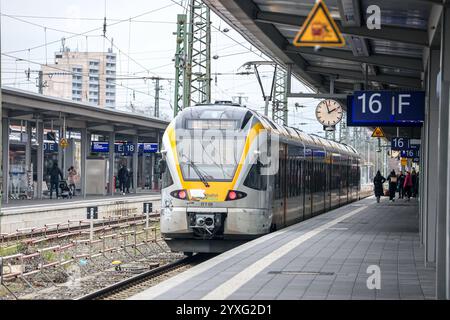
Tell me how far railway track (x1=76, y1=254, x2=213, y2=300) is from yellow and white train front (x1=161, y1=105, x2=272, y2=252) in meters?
0.70

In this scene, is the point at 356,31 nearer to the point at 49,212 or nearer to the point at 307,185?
the point at 307,185

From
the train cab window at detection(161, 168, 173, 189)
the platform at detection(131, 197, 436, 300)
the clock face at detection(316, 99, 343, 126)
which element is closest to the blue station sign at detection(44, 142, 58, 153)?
the clock face at detection(316, 99, 343, 126)

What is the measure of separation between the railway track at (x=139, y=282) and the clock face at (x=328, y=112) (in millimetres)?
10417

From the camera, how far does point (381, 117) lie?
53.8 ft

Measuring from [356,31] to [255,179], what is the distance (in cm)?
438

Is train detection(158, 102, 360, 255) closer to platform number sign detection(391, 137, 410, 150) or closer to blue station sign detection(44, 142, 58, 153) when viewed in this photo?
platform number sign detection(391, 137, 410, 150)

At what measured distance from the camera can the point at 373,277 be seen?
12.0 m

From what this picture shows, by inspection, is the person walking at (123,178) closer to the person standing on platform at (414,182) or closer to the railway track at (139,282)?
the person standing on platform at (414,182)

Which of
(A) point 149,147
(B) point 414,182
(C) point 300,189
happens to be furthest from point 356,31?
(B) point 414,182

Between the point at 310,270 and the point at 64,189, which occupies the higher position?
the point at 64,189

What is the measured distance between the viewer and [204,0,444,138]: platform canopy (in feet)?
43.3
